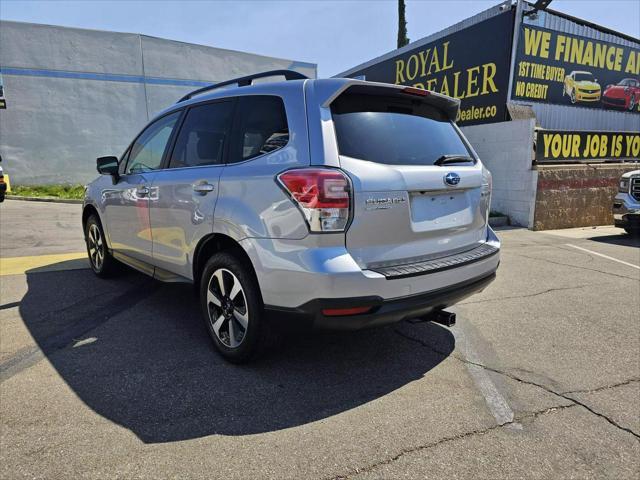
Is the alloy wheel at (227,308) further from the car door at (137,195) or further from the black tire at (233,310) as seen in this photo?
the car door at (137,195)

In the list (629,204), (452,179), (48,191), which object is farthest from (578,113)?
A: (48,191)

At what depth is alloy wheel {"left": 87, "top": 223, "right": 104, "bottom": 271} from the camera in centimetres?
529

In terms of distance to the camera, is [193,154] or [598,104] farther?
[598,104]

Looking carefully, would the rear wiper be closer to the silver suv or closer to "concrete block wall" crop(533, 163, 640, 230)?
the silver suv

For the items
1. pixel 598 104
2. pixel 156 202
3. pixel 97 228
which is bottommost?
pixel 97 228

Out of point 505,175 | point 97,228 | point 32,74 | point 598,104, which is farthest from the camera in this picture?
point 32,74

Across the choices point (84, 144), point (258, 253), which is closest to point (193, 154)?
point (258, 253)

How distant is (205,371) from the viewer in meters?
3.05

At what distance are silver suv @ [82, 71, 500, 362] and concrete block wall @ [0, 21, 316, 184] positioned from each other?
16311 mm

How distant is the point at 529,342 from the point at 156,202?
340 cm

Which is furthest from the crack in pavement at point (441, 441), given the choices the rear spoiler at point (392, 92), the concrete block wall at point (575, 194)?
the concrete block wall at point (575, 194)

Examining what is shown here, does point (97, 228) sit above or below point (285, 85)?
below

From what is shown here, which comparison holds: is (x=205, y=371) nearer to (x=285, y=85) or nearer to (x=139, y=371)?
(x=139, y=371)

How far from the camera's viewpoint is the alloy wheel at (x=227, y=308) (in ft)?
9.75
